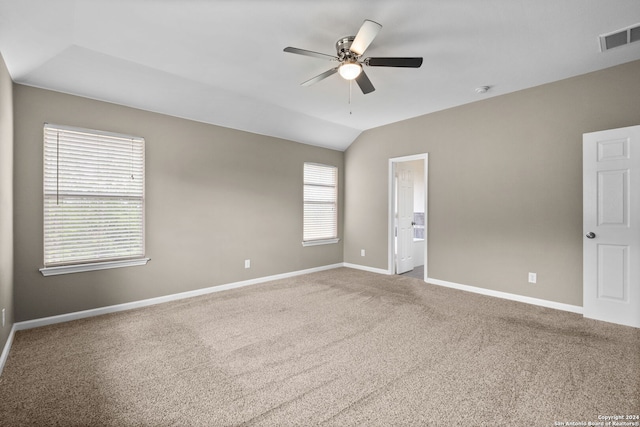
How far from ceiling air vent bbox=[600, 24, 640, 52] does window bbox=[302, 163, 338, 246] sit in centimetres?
404

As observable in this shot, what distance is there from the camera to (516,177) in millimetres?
3928

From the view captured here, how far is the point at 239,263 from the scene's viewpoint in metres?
4.62

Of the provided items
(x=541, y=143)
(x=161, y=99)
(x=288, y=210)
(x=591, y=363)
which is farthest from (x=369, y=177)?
(x=591, y=363)

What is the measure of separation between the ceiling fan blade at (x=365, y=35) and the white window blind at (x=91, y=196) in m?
2.85

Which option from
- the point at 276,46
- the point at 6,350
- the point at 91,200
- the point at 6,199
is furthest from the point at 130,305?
the point at 276,46

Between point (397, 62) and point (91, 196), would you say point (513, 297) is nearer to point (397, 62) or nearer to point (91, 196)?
point (397, 62)

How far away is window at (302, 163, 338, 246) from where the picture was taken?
5621 millimetres

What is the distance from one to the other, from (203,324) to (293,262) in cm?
235

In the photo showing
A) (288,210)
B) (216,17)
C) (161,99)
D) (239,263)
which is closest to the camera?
(216,17)

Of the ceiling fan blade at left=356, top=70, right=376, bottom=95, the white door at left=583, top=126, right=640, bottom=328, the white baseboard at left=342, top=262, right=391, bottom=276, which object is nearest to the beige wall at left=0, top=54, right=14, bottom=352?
the ceiling fan blade at left=356, top=70, right=376, bottom=95

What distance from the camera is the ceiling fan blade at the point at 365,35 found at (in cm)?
207

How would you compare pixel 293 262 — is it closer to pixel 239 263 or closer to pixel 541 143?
pixel 239 263

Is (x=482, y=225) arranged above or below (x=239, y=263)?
above

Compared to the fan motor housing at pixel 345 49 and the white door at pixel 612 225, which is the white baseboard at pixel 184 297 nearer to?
the white door at pixel 612 225
